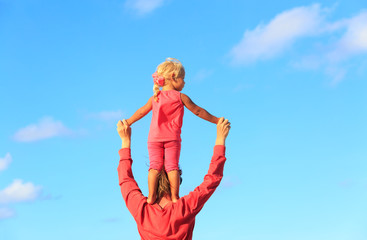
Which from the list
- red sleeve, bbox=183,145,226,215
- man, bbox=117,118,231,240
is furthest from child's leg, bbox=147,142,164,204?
red sleeve, bbox=183,145,226,215

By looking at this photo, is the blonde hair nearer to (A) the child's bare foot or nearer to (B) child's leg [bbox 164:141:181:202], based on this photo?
(B) child's leg [bbox 164:141:181:202]

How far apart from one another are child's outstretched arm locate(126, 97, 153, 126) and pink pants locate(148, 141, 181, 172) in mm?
599

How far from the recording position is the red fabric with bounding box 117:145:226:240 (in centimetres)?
725

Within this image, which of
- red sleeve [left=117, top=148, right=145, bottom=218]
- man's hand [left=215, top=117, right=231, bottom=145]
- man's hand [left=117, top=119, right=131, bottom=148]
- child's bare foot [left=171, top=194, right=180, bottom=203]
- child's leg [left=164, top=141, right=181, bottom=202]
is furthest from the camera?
man's hand [left=117, top=119, right=131, bottom=148]

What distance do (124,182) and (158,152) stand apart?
0.79m

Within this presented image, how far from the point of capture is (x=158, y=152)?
288 inches

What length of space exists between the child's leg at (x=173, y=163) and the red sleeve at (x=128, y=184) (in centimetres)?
53

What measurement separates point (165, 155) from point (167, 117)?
548mm

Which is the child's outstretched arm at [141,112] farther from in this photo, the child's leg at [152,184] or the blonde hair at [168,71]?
the child's leg at [152,184]

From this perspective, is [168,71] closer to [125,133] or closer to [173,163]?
[125,133]

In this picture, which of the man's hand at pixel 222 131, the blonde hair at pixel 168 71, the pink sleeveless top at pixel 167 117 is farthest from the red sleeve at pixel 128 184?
→ the man's hand at pixel 222 131

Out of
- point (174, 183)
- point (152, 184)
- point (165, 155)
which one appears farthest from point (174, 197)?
point (165, 155)

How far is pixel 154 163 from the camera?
23.9 ft

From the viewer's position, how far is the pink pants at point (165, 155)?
23.8ft
